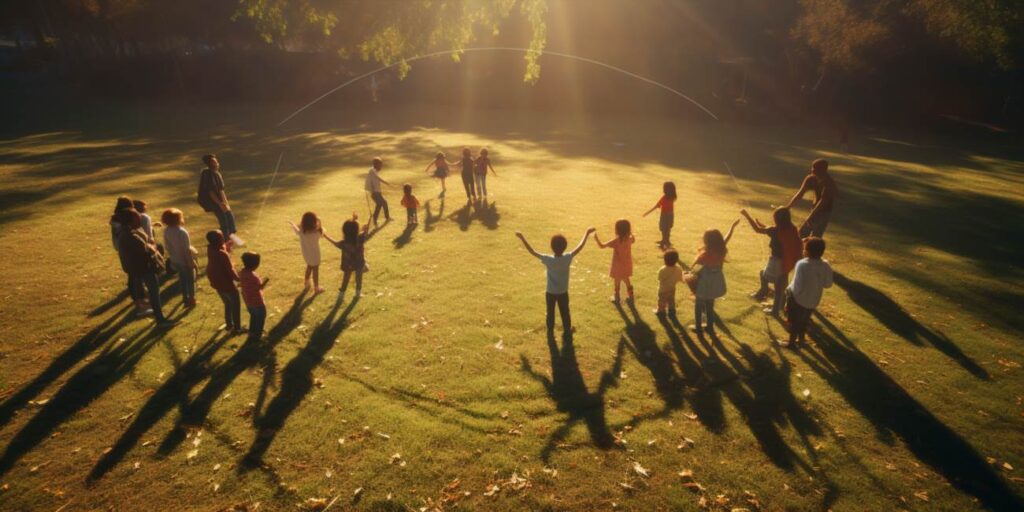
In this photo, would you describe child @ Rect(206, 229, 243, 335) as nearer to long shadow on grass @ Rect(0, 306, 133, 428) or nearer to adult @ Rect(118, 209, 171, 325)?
adult @ Rect(118, 209, 171, 325)

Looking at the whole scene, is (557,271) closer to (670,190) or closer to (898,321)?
(670,190)

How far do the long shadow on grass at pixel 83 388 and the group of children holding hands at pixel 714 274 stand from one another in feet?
21.8

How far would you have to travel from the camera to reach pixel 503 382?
24.6ft

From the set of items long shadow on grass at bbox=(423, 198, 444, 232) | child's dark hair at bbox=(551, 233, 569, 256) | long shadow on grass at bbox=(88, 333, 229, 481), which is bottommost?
long shadow on grass at bbox=(88, 333, 229, 481)

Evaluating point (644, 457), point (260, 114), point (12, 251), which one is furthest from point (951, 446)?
point (260, 114)

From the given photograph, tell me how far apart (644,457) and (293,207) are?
46.9ft

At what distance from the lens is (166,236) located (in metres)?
9.07

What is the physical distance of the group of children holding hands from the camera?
306 inches

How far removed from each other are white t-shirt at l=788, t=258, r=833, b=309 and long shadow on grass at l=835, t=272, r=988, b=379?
2669mm

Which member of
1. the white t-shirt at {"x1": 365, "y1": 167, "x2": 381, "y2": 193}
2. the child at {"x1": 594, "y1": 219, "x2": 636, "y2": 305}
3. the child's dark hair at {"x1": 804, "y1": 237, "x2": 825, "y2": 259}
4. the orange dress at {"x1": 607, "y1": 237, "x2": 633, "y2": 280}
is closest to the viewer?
the child's dark hair at {"x1": 804, "y1": 237, "x2": 825, "y2": 259}

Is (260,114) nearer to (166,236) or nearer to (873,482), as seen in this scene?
(166,236)

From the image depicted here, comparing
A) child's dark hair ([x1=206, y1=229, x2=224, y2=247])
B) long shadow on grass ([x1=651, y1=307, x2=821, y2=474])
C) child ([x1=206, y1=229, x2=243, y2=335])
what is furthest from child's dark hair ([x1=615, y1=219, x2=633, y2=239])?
child's dark hair ([x1=206, y1=229, x2=224, y2=247])

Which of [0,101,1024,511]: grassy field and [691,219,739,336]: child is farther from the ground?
[691,219,739,336]: child

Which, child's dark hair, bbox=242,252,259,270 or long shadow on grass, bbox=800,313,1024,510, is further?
child's dark hair, bbox=242,252,259,270
